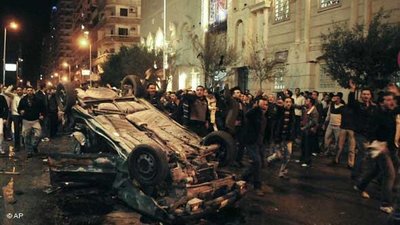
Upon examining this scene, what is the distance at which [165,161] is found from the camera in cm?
618

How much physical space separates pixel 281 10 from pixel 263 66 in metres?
3.66

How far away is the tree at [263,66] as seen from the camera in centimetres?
2672

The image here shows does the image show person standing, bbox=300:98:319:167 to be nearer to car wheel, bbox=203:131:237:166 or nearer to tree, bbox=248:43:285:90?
car wheel, bbox=203:131:237:166

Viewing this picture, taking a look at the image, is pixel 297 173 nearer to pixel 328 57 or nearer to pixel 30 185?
pixel 30 185

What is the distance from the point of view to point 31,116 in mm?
12008

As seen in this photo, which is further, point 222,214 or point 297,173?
point 297,173

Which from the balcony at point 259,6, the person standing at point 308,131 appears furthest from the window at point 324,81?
the person standing at point 308,131

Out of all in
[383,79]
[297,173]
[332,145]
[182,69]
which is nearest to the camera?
[297,173]

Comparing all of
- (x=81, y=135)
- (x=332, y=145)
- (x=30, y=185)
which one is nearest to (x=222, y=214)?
(x=81, y=135)

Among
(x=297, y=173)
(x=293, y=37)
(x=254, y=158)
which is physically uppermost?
(x=293, y=37)

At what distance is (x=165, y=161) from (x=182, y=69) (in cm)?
3835

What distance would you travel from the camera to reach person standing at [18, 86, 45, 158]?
1198cm

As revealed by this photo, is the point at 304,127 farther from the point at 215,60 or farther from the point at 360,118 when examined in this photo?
the point at 215,60

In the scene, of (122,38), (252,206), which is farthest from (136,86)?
(122,38)
